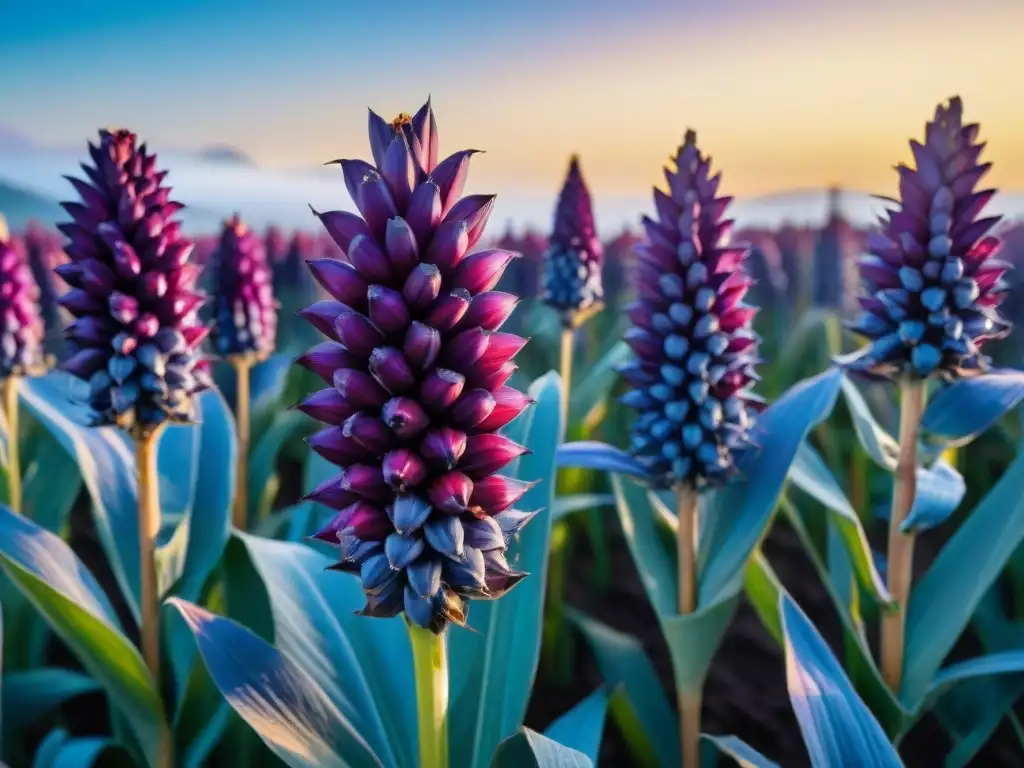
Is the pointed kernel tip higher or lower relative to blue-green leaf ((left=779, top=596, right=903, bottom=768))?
higher

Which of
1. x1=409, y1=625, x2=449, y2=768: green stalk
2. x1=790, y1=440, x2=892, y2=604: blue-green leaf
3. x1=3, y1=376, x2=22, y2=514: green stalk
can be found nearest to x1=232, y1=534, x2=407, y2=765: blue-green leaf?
x1=409, y1=625, x2=449, y2=768: green stalk

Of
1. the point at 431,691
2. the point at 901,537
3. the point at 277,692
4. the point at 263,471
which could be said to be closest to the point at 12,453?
the point at 263,471

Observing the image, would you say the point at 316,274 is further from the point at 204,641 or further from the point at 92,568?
the point at 92,568

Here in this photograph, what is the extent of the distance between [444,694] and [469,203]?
2.61 feet

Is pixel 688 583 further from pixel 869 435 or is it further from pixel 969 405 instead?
pixel 969 405

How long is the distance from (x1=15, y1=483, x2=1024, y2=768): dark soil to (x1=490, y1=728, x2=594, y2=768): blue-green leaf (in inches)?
59.6

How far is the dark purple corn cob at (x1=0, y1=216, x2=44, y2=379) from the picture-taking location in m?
2.87

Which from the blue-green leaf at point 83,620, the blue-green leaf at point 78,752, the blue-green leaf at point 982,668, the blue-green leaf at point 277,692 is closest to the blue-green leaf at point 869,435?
the blue-green leaf at point 982,668

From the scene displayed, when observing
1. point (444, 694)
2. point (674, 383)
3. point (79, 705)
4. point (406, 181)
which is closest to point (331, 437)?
point (406, 181)

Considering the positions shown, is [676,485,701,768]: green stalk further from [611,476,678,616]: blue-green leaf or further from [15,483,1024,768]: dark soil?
[15,483,1024,768]: dark soil

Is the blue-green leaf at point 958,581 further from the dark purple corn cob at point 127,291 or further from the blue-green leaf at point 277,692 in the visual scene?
the dark purple corn cob at point 127,291

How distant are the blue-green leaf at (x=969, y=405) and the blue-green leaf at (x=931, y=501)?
107 mm

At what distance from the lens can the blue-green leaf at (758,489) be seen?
189cm


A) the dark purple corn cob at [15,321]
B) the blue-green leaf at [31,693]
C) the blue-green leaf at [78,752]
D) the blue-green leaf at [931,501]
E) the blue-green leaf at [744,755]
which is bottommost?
the blue-green leaf at [31,693]
